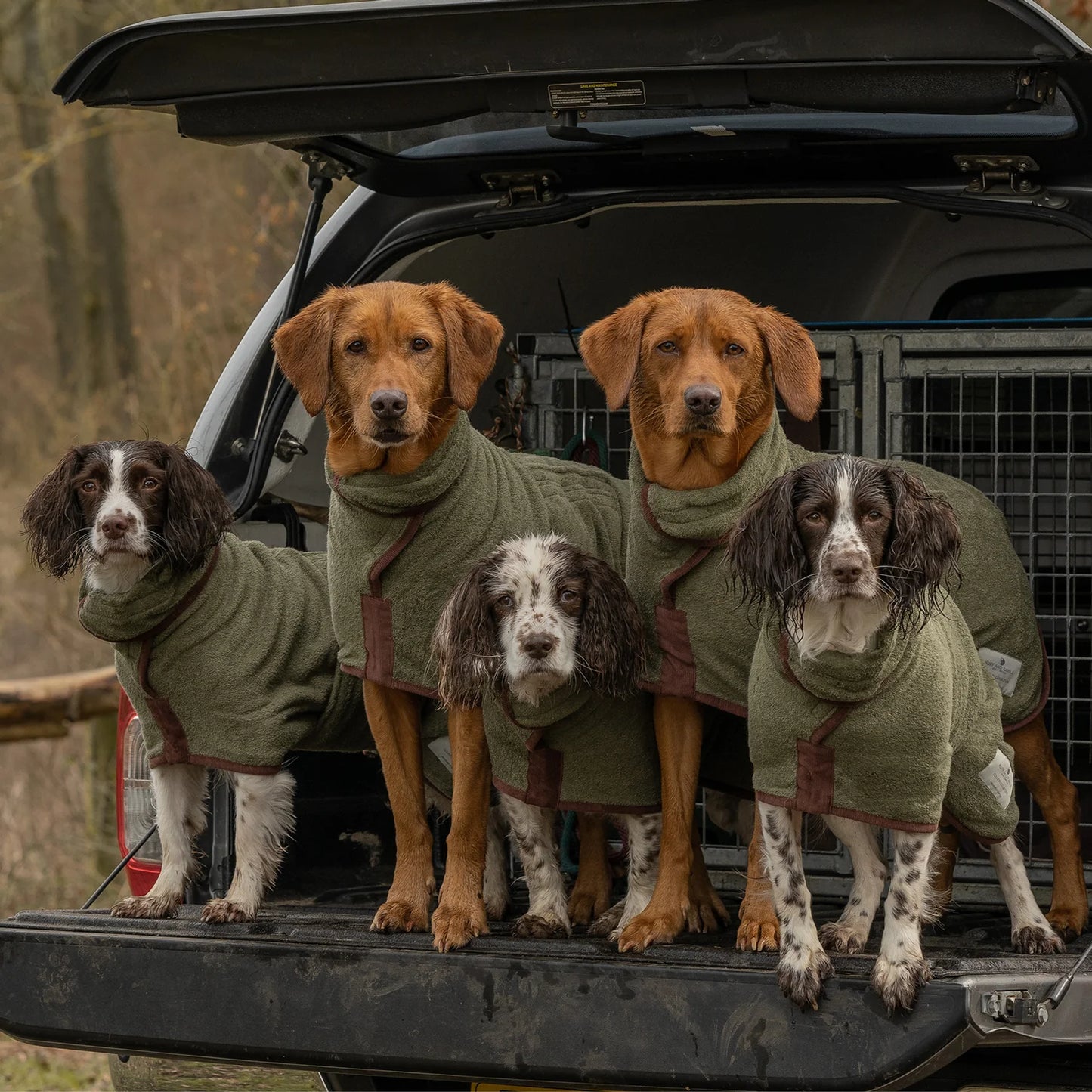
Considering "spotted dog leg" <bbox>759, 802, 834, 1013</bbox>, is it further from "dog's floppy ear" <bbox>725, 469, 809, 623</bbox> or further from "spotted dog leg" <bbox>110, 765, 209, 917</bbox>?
"spotted dog leg" <bbox>110, 765, 209, 917</bbox>

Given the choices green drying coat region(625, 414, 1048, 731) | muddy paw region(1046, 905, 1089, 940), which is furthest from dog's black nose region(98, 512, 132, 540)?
muddy paw region(1046, 905, 1089, 940)

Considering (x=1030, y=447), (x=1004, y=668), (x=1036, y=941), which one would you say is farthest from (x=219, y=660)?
(x=1030, y=447)

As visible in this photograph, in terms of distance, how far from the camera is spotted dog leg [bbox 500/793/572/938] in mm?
4258

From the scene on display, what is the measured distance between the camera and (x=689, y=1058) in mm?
3373

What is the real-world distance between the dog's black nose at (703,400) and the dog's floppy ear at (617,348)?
0.68 feet

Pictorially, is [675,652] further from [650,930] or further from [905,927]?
[905,927]

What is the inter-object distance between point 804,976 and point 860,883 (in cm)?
67

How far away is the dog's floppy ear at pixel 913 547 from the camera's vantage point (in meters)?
3.40

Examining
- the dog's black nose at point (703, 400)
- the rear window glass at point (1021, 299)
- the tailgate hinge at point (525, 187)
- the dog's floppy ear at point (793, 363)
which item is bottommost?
the dog's black nose at point (703, 400)

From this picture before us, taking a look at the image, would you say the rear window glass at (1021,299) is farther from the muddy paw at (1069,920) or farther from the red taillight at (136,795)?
the red taillight at (136,795)

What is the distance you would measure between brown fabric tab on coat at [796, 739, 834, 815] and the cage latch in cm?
51

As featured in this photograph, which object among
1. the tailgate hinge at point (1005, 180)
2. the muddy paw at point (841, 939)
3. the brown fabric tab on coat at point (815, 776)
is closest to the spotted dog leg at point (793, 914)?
the brown fabric tab on coat at point (815, 776)

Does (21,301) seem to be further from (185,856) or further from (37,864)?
(185,856)

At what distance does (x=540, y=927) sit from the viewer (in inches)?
165
